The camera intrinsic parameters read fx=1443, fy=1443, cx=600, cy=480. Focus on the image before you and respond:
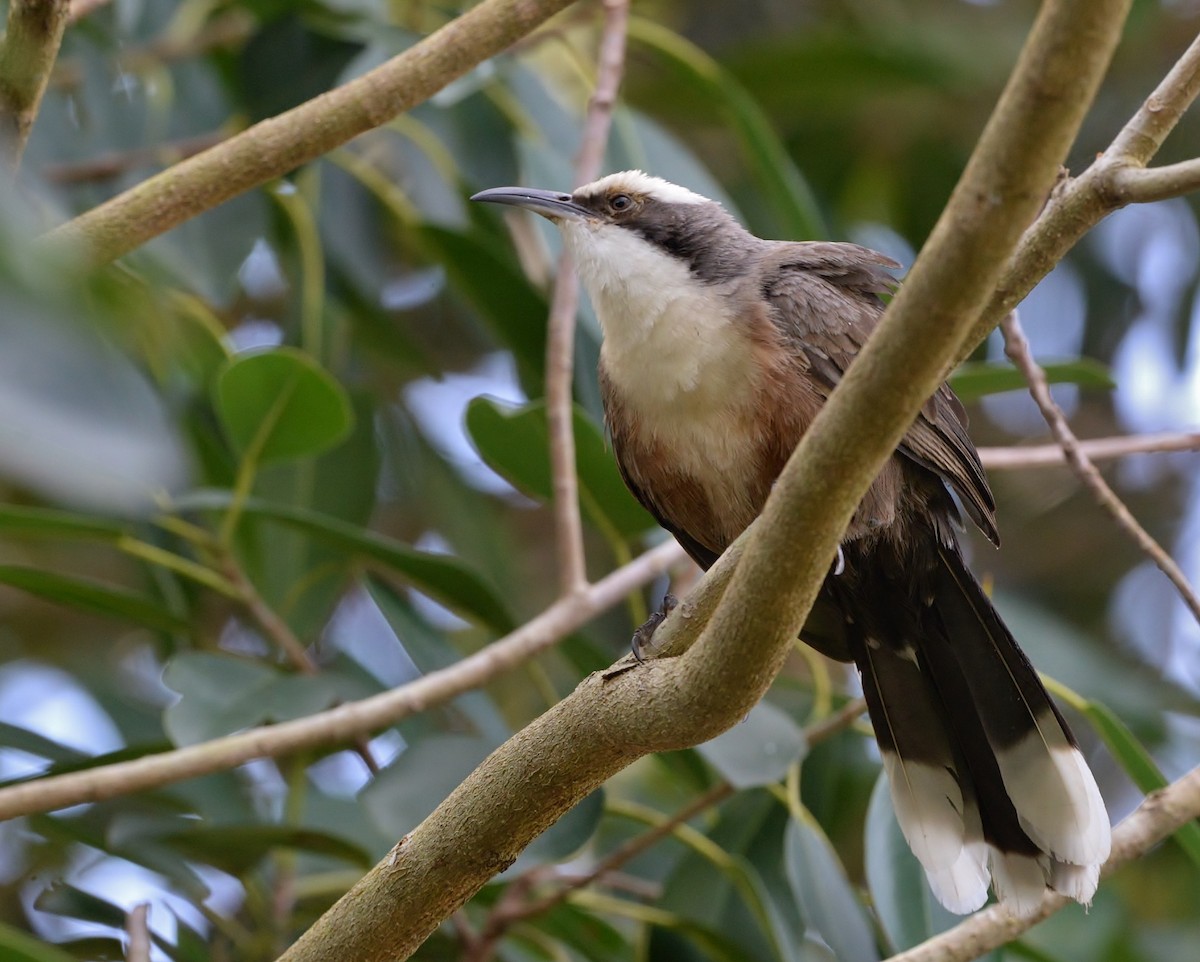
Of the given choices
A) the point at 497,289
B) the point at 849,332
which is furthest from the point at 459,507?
the point at 849,332

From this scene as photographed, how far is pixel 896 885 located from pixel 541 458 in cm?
145

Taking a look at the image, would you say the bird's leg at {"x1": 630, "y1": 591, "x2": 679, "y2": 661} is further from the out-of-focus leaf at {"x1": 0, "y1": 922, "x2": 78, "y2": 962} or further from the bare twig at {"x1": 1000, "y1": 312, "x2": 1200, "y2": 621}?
the out-of-focus leaf at {"x1": 0, "y1": 922, "x2": 78, "y2": 962}

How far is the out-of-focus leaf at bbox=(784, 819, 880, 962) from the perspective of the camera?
3354mm

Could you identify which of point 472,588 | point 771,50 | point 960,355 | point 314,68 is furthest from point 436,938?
point 771,50

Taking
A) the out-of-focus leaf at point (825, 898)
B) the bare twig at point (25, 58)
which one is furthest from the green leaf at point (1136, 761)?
the bare twig at point (25, 58)

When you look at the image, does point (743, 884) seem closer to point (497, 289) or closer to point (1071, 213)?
point (497, 289)

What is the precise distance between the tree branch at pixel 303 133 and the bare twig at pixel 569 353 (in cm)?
87

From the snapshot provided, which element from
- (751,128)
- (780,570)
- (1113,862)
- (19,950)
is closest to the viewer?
(780,570)

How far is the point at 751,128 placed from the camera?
457cm

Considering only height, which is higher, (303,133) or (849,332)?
(303,133)

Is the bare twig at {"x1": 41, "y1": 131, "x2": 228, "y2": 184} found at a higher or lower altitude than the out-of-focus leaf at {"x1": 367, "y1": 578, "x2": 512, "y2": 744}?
higher

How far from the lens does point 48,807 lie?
2791 millimetres

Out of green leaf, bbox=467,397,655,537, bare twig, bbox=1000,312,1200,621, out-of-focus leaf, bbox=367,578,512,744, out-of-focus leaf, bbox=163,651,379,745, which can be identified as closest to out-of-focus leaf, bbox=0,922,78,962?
out-of-focus leaf, bbox=163,651,379,745

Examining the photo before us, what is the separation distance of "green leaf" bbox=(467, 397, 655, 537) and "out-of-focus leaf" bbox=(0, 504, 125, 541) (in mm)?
979
